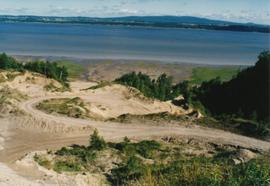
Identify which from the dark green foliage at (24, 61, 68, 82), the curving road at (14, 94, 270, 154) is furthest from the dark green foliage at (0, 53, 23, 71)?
the curving road at (14, 94, 270, 154)

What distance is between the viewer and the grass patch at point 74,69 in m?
77.2

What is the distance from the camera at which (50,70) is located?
57.1 metres

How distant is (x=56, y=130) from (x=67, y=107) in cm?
465

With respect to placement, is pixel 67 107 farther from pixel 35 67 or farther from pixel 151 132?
pixel 35 67

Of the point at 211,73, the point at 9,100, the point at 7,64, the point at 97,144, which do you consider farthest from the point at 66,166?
the point at 211,73

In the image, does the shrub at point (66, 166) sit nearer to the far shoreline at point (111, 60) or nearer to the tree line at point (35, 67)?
the tree line at point (35, 67)

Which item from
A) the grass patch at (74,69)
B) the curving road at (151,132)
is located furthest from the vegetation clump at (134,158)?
the grass patch at (74,69)

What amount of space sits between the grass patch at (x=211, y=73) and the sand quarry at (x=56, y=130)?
34.6 meters

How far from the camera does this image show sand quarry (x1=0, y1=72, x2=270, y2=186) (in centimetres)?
2184

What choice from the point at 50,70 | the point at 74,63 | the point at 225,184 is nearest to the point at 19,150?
the point at 225,184

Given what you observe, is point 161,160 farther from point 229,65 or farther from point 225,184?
point 229,65

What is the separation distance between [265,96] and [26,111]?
16.7 m

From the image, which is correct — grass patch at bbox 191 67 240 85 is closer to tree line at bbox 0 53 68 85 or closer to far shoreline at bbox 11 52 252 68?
far shoreline at bbox 11 52 252 68

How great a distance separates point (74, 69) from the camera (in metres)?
82.2
